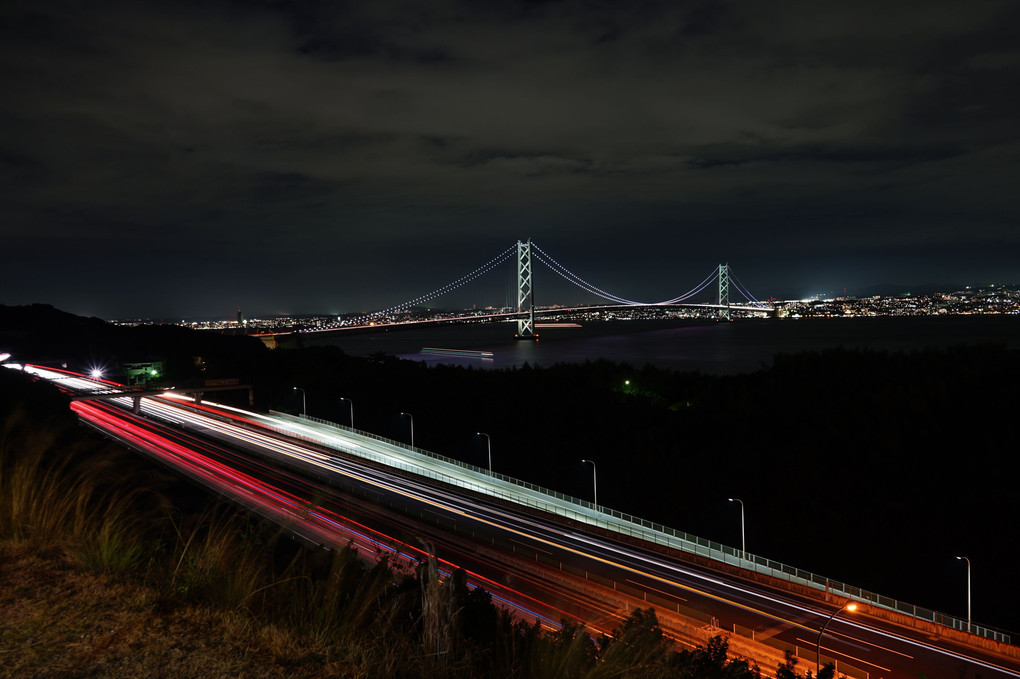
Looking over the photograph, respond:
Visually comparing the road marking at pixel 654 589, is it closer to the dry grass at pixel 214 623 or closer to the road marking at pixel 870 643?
the road marking at pixel 870 643

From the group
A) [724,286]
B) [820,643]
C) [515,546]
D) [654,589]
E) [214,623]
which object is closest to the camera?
[214,623]

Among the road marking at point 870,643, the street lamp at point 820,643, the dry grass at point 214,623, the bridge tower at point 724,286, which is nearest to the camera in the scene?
the dry grass at point 214,623

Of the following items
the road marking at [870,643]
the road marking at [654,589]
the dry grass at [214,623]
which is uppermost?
the dry grass at [214,623]

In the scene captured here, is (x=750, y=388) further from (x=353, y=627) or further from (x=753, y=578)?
(x=353, y=627)

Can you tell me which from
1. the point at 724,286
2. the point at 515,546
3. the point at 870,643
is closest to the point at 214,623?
the point at 870,643

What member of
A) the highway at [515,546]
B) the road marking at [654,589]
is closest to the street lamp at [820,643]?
the highway at [515,546]

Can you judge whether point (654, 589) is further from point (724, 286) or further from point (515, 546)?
point (724, 286)

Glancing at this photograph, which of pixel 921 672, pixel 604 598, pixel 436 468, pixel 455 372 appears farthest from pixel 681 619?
pixel 455 372

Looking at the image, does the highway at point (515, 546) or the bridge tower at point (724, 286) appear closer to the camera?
the highway at point (515, 546)

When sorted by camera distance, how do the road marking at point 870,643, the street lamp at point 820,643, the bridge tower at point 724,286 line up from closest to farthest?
1. the street lamp at point 820,643
2. the road marking at point 870,643
3. the bridge tower at point 724,286
